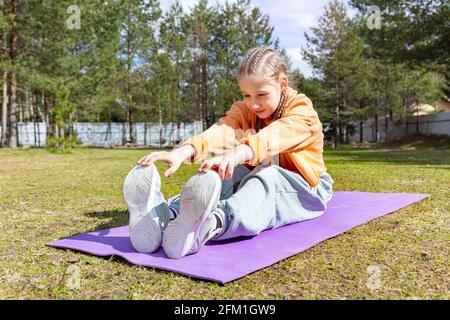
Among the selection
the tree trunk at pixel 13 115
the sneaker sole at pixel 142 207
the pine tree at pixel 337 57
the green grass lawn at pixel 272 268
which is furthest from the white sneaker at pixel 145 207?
the pine tree at pixel 337 57

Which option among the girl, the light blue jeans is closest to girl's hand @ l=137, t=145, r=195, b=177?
the girl

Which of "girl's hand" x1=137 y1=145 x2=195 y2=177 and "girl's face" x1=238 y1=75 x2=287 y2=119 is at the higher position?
"girl's face" x1=238 y1=75 x2=287 y2=119

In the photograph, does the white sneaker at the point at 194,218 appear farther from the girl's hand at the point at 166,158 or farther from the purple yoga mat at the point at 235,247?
the girl's hand at the point at 166,158

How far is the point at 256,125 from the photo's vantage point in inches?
121

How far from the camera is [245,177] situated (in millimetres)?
2625

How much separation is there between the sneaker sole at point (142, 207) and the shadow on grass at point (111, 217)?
875mm

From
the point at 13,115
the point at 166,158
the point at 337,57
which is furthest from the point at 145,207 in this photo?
the point at 337,57

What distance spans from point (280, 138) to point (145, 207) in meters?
0.85

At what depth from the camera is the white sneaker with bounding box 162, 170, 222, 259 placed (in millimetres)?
1973

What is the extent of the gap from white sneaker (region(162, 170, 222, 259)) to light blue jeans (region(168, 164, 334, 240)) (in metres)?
0.13

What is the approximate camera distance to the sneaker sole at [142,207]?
2.20 m

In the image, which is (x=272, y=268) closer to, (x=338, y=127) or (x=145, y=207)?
(x=145, y=207)

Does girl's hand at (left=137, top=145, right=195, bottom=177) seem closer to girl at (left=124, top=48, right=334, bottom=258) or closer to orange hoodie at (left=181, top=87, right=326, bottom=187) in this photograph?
girl at (left=124, top=48, right=334, bottom=258)

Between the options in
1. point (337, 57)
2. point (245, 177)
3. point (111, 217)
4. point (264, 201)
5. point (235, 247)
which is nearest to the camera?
point (235, 247)
